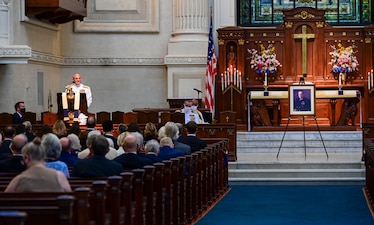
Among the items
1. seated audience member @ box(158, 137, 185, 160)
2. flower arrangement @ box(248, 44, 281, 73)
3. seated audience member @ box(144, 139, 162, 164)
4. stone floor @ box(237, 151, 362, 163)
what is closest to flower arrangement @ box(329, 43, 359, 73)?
flower arrangement @ box(248, 44, 281, 73)

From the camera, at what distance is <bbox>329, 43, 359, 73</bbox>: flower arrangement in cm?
2355

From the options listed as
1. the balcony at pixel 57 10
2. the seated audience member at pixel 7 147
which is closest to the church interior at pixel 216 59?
the balcony at pixel 57 10

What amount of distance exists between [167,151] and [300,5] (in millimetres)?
14315

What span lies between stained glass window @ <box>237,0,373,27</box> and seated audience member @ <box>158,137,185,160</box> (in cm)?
1372

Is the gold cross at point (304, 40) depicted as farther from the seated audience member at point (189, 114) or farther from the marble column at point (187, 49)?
Answer: the seated audience member at point (189, 114)

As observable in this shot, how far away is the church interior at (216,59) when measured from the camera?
70.4ft

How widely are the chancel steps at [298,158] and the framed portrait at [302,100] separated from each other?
0.81 m

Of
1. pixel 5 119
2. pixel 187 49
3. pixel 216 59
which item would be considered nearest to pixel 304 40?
pixel 216 59

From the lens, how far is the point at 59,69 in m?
25.0

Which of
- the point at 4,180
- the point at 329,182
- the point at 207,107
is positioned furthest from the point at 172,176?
the point at 207,107

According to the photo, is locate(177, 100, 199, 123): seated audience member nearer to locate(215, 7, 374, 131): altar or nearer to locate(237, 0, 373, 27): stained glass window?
locate(215, 7, 374, 131): altar

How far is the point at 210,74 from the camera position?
23.7m

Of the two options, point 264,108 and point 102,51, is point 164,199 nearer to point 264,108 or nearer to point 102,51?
point 264,108

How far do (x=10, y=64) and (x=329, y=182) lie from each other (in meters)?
8.06
